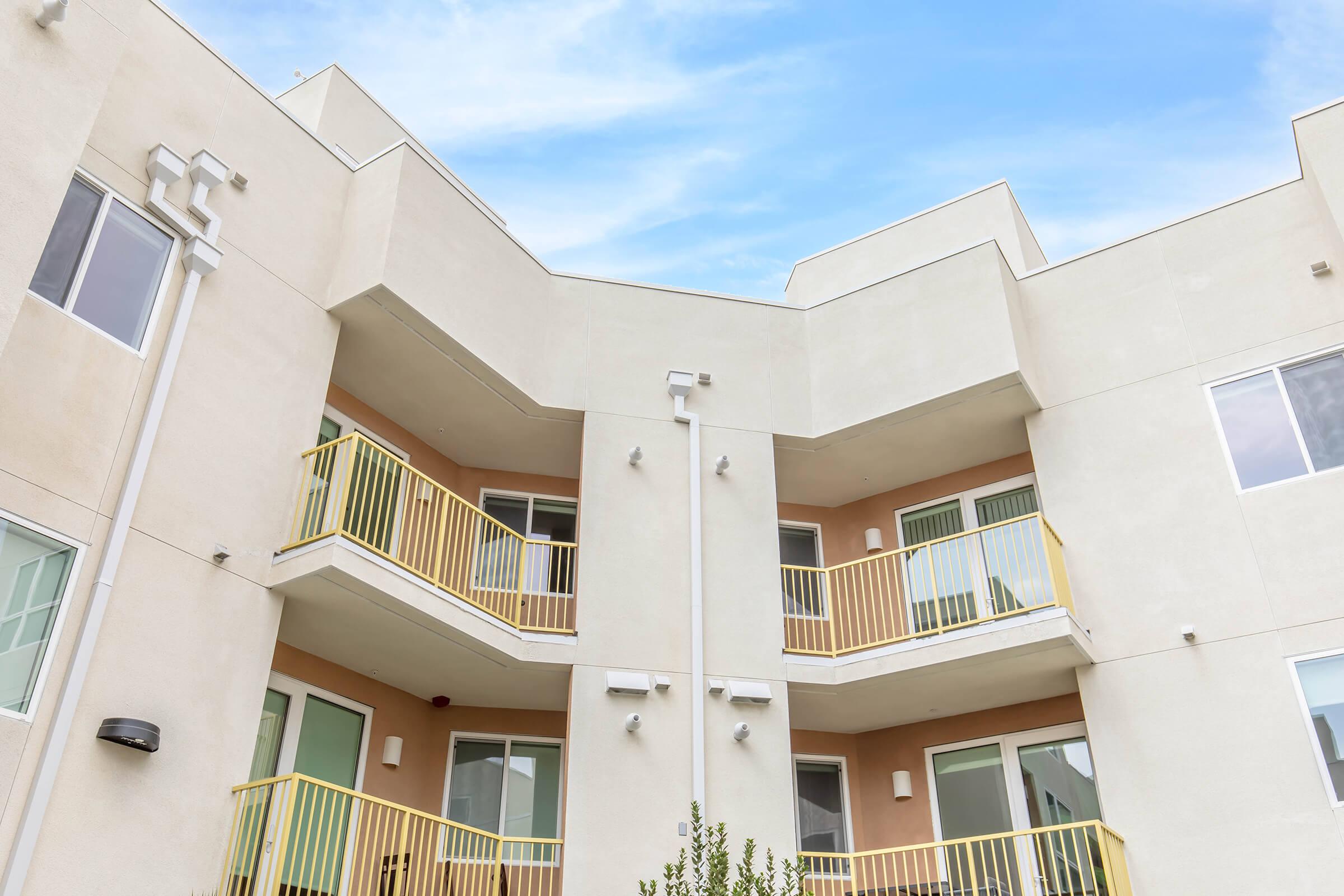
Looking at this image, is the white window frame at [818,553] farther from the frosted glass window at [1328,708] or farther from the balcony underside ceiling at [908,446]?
the frosted glass window at [1328,708]

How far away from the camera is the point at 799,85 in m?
15.7

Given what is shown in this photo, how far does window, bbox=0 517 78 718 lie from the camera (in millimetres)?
6879

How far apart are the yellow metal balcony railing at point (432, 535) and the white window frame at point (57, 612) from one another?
184cm

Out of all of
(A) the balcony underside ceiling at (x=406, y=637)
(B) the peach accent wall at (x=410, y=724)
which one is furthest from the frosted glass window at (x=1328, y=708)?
(B) the peach accent wall at (x=410, y=724)

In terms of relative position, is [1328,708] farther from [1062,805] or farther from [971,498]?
[971,498]

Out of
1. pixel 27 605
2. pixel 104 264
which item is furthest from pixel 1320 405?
pixel 27 605

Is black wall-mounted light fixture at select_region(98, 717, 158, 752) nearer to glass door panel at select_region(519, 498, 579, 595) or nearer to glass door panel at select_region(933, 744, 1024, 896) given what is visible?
glass door panel at select_region(519, 498, 579, 595)

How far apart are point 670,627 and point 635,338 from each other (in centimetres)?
365

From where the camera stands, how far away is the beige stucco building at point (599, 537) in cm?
764

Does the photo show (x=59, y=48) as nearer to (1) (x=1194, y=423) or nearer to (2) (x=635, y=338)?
(2) (x=635, y=338)

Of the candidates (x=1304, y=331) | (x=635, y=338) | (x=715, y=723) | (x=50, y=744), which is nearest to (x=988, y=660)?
(x=715, y=723)

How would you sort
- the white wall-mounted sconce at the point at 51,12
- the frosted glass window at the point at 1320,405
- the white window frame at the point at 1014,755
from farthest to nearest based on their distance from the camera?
the white window frame at the point at 1014,755 < the frosted glass window at the point at 1320,405 < the white wall-mounted sconce at the point at 51,12

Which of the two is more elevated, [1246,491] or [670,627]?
[1246,491]

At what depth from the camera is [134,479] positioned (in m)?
7.86
